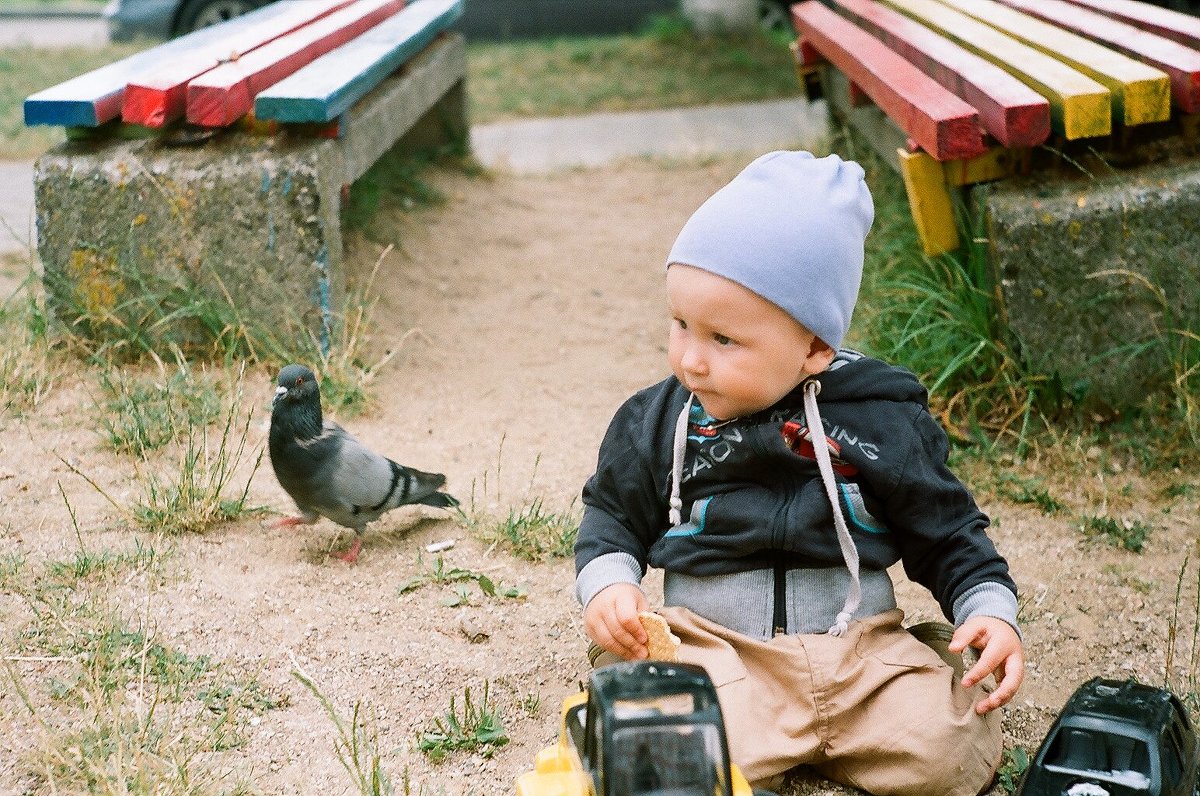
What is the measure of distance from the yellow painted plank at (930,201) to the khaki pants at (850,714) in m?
1.95

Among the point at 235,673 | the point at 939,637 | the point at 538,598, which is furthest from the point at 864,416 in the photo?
the point at 235,673

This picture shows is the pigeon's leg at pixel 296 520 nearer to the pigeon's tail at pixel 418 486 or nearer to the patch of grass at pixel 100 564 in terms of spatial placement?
the pigeon's tail at pixel 418 486

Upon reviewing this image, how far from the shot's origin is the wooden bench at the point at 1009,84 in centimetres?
362

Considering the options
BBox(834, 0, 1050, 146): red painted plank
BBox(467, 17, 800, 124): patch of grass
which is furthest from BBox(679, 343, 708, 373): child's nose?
BBox(467, 17, 800, 124): patch of grass

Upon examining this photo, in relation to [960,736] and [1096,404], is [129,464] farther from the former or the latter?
[1096,404]

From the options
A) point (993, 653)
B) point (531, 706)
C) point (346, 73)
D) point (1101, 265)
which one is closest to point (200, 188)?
point (346, 73)

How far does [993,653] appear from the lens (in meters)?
2.23

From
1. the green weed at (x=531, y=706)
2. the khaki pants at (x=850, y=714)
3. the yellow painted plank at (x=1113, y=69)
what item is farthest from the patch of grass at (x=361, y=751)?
the yellow painted plank at (x=1113, y=69)

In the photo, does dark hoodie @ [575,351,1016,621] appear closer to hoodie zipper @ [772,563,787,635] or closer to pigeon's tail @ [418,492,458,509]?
hoodie zipper @ [772,563,787,635]

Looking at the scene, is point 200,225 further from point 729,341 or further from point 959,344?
point 729,341

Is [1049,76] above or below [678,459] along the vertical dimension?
above

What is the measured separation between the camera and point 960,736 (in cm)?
231

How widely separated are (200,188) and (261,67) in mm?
527

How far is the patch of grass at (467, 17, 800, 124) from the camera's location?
31.4ft
